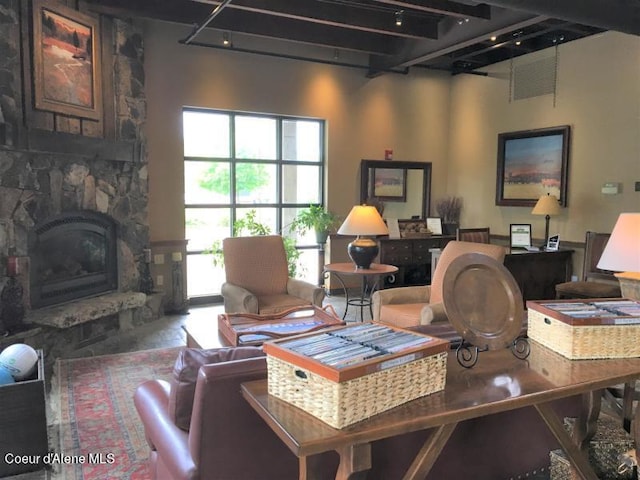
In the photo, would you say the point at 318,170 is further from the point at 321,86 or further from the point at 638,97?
the point at 638,97

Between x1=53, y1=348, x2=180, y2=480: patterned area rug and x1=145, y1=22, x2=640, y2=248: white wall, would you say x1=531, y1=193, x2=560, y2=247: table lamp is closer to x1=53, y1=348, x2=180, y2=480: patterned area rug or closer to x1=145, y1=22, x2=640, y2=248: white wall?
x1=145, y1=22, x2=640, y2=248: white wall

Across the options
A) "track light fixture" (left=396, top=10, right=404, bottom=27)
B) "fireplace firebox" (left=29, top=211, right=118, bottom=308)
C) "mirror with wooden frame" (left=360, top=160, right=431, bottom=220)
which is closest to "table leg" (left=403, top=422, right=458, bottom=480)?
"fireplace firebox" (left=29, top=211, right=118, bottom=308)

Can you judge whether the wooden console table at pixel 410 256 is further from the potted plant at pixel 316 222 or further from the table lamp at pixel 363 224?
the table lamp at pixel 363 224

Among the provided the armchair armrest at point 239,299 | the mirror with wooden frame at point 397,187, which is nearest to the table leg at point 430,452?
the armchair armrest at point 239,299

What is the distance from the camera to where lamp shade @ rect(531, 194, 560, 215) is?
609 centimetres

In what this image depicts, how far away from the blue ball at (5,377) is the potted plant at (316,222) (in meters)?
4.37

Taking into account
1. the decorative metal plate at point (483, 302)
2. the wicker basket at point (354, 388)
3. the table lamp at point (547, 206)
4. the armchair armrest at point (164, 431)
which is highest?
the table lamp at point (547, 206)

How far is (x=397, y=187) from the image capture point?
7.54 meters

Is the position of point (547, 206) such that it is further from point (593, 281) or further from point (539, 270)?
point (593, 281)

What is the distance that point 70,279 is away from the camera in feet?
15.6

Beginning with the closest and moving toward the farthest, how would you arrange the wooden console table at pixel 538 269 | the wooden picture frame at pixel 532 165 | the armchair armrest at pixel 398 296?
1. the armchair armrest at pixel 398 296
2. the wooden console table at pixel 538 269
3. the wooden picture frame at pixel 532 165

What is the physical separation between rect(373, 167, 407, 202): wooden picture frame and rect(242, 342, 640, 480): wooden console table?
5.55 metres

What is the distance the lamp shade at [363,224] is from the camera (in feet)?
14.9

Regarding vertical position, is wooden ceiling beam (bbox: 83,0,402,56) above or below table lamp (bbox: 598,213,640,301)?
above
